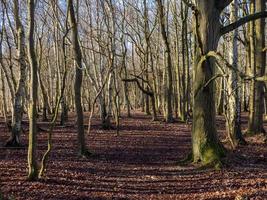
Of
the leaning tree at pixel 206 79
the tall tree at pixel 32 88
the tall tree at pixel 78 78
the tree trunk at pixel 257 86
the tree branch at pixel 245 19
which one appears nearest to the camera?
the tall tree at pixel 32 88

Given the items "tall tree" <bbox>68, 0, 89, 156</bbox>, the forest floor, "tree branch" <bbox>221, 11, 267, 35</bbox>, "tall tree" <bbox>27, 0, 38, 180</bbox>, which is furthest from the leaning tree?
"tall tree" <bbox>27, 0, 38, 180</bbox>

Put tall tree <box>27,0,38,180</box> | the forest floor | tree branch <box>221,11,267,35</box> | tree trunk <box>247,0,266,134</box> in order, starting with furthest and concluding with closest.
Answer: tree trunk <box>247,0,266,134</box>
tree branch <box>221,11,267,35</box>
tall tree <box>27,0,38,180</box>
the forest floor

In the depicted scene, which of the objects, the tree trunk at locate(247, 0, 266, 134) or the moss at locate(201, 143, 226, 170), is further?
the tree trunk at locate(247, 0, 266, 134)

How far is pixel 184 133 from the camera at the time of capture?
19531 mm

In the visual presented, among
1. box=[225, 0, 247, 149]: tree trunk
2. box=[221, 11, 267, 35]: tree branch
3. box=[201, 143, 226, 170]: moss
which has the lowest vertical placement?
box=[201, 143, 226, 170]: moss

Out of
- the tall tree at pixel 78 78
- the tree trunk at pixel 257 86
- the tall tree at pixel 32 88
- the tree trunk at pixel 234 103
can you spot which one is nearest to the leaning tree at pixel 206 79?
the tree trunk at pixel 234 103

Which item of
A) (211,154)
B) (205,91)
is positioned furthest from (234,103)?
(211,154)

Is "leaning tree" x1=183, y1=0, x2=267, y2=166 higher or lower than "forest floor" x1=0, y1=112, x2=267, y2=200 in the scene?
higher

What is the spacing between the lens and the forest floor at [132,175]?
25.5 ft

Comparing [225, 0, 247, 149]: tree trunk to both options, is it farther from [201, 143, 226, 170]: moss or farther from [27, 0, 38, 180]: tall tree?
[27, 0, 38, 180]: tall tree

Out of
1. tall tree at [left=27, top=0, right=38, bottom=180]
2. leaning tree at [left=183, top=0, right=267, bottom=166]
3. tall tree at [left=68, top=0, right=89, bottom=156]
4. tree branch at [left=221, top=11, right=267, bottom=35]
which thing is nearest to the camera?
tall tree at [left=27, top=0, right=38, bottom=180]

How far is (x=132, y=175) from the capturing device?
980 centimetres

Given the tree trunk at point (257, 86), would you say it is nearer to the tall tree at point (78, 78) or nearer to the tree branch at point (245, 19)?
the tree branch at point (245, 19)

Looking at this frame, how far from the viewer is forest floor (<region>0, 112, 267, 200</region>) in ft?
25.5
